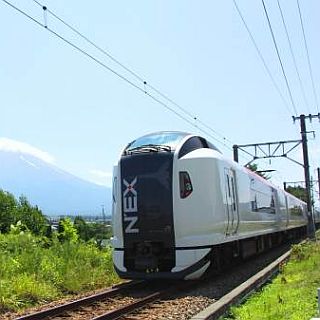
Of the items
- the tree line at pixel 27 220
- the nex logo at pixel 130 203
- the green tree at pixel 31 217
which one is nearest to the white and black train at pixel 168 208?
the nex logo at pixel 130 203

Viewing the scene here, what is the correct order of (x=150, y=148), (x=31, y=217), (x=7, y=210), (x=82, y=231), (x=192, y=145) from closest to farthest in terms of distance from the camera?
1. (x=150, y=148)
2. (x=192, y=145)
3. (x=7, y=210)
4. (x=31, y=217)
5. (x=82, y=231)

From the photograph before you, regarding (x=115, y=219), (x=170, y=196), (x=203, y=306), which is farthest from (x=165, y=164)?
(x=203, y=306)

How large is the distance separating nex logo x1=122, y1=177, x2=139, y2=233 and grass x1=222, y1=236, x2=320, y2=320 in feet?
10.3

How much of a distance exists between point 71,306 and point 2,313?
1234mm

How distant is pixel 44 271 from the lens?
14102mm

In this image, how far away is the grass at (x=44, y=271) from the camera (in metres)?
12.2

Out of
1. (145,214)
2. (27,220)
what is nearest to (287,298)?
(145,214)

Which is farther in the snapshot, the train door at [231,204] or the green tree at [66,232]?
the green tree at [66,232]

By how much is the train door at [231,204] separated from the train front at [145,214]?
6.21 feet

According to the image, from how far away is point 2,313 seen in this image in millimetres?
10977

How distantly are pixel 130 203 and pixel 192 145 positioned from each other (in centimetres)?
201

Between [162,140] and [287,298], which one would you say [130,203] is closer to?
[162,140]

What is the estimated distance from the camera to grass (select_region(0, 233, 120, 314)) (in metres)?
12.2

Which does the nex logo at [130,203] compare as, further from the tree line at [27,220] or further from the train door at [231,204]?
the tree line at [27,220]
